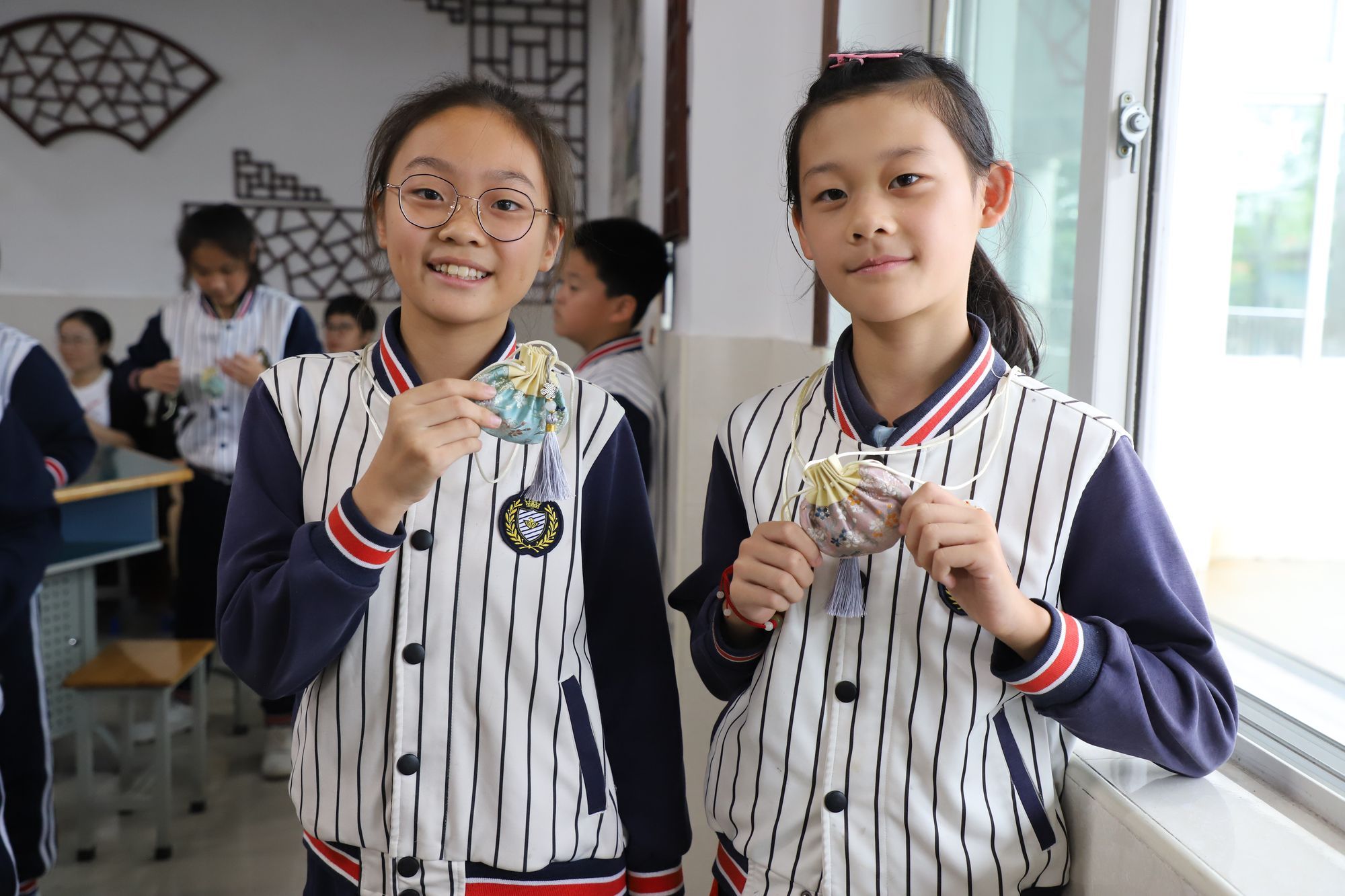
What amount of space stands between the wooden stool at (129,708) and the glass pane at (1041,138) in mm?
2392

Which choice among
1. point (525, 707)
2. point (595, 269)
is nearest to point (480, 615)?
point (525, 707)

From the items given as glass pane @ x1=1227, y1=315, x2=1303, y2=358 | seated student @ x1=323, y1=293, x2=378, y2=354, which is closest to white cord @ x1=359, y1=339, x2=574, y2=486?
glass pane @ x1=1227, y1=315, x2=1303, y2=358

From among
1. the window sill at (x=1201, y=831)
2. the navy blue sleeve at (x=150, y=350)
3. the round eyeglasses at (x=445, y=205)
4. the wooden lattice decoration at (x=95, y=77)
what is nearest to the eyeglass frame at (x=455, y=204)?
the round eyeglasses at (x=445, y=205)

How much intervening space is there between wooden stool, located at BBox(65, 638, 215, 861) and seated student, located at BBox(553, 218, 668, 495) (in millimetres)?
1409

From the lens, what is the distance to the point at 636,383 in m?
2.69

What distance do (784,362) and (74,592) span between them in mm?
2263

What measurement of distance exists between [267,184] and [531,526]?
5903mm

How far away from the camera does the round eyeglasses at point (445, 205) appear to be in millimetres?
1146

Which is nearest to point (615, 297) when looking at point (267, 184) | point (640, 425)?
point (640, 425)

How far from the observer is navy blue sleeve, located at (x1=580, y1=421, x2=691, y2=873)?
4.01ft

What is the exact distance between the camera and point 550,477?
3.74 feet

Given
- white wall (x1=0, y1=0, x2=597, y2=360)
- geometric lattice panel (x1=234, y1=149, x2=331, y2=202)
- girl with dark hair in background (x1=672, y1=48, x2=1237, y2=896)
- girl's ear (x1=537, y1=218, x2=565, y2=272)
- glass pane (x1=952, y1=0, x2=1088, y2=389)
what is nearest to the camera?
girl with dark hair in background (x1=672, y1=48, x2=1237, y2=896)

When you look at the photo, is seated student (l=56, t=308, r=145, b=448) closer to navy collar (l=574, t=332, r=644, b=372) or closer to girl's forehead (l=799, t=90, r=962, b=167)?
navy collar (l=574, t=332, r=644, b=372)

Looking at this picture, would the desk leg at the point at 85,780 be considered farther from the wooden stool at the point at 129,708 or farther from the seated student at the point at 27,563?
the seated student at the point at 27,563
